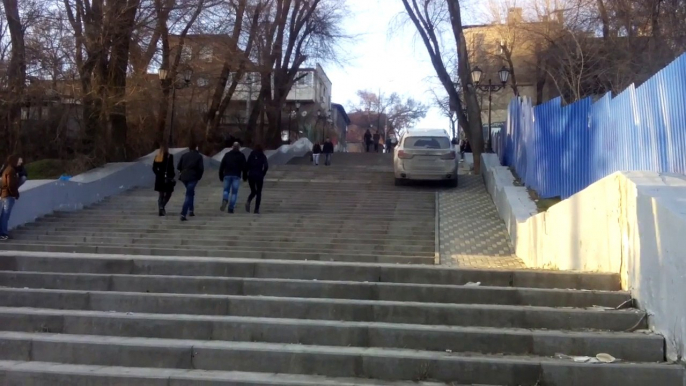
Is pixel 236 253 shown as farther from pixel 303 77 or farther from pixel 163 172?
pixel 303 77

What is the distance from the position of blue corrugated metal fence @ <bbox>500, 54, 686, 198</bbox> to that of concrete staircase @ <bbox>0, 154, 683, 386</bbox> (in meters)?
2.78

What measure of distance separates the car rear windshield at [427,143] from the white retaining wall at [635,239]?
10666 millimetres

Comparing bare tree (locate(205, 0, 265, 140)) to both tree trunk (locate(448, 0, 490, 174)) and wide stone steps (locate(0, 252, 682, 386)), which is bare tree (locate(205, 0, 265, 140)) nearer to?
tree trunk (locate(448, 0, 490, 174))

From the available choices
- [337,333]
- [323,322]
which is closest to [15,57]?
[323,322]

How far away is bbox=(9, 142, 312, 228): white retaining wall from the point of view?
45.0 ft

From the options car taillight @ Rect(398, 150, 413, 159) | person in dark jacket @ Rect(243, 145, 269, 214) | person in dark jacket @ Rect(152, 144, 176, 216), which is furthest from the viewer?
car taillight @ Rect(398, 150, 413, 159)

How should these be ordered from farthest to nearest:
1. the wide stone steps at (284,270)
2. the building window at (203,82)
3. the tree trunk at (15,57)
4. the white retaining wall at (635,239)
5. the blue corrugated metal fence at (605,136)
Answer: the building window at (203,82), the tree trunk at (15,57), the blue corrugated metal fence at (605,136), the wide stone steps at (284,270), the white retaining wall at (635,239)

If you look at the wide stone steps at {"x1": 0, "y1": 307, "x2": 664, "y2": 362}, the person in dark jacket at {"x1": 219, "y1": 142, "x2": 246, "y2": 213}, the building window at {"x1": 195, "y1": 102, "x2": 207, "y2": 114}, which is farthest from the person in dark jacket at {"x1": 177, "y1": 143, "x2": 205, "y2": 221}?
the building window at {"x1": 195, "y1": 102, "x2": 207, "y2": 114}

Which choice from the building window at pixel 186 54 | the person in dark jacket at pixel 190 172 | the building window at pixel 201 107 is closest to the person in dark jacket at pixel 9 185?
the person in dark jacket at pixel 190 172

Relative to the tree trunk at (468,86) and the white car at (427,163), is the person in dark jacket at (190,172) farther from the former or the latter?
the tree trunk at (468,86)

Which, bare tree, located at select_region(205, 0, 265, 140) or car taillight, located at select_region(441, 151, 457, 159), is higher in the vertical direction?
bare tree, located at select_region(205, 0, 265, 140)

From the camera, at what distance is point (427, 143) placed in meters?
20.3

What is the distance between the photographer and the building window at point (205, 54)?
76.8 ft

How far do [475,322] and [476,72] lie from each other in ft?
60.1
